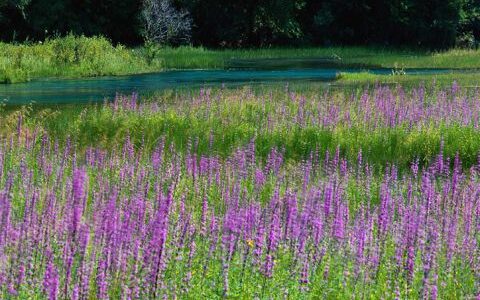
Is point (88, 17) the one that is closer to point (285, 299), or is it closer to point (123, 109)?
point (123, 109)

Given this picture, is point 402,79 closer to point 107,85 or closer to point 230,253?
point 107,85

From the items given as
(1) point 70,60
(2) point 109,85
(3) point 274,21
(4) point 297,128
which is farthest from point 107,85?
(3) point 274,21

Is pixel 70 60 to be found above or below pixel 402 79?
above

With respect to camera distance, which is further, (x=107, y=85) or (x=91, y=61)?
(x=91, y=61)

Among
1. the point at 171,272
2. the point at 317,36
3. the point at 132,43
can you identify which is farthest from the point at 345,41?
the point at 171,272

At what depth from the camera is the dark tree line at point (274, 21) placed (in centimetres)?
8000

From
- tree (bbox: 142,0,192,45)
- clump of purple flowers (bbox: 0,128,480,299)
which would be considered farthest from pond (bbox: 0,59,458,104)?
clump of purple flowers (bbox: 0,128,480,299)

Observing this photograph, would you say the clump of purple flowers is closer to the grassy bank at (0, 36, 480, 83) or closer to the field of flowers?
the field of flowers

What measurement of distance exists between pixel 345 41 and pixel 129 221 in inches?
3411

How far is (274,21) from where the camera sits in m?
86.2

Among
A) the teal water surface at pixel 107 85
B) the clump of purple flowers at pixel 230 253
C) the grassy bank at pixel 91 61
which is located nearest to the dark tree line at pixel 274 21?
the grassy bank at pixel 91 61

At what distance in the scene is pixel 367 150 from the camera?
14.9 m

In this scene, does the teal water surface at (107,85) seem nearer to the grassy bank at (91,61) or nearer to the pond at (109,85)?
the pond at (109,85)

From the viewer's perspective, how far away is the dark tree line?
80000 millimetres
